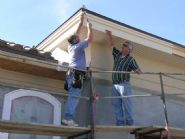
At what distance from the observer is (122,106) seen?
8180 mm

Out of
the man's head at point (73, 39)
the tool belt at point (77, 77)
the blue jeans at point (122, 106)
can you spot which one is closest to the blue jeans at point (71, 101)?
the tool belt at point (77, 77)

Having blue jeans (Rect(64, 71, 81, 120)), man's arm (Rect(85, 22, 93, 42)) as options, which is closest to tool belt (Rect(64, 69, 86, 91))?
blue jeans (Rect(64, 71, 81, 120))

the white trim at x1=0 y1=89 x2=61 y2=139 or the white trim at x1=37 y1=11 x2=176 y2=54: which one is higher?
the white trim at x1=37 y1=11 x2=176 y2=54

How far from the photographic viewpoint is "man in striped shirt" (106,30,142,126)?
26.6 ft

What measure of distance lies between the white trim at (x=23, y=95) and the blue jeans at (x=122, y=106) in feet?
3.94

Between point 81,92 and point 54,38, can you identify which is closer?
point 81,92

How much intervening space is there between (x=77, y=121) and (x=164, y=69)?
3109 mm

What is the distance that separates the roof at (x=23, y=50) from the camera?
8.06 m

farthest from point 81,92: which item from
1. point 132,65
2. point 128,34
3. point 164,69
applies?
point 164,69

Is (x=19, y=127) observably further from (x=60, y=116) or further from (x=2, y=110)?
(x=60, y=116)

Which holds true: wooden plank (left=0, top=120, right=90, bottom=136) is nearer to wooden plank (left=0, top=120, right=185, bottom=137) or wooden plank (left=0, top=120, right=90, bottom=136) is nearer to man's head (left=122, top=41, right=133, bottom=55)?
wooden plank (left=0, top=120, right=185, bottom=137)

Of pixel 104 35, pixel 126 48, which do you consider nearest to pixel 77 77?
pixel 126 48

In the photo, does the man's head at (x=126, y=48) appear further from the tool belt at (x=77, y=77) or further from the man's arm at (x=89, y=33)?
the tool belt at (x=77, y=77)

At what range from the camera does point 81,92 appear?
858 centimetres
